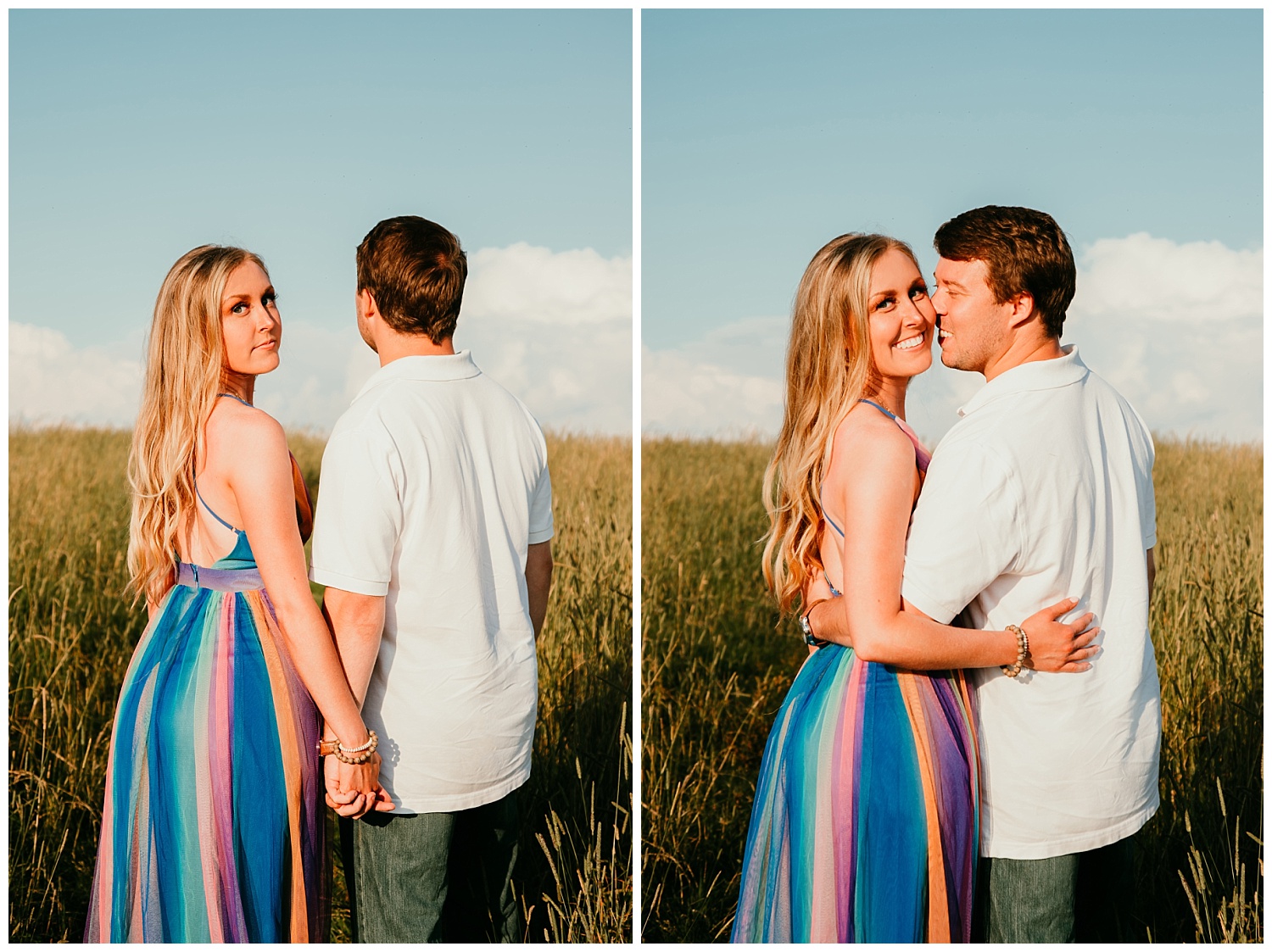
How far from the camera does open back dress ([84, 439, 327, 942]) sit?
84.3 inches

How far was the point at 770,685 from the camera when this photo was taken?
3545 mm

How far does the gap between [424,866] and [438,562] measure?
0.65 metres

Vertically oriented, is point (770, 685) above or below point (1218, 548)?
below

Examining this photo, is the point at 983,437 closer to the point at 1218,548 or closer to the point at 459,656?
the point at 459,656

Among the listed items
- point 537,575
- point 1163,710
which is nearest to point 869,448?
point 537,575

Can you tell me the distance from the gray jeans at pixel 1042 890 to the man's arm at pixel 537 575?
1.09 metres

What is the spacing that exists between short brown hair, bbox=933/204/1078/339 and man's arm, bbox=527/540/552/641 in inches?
43.6

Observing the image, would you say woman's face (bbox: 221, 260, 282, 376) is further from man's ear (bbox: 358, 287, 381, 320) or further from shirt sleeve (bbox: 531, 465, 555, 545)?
shirt sleeve (bbox: 531, 465, 555, 545)

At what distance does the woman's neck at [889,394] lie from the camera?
221cm

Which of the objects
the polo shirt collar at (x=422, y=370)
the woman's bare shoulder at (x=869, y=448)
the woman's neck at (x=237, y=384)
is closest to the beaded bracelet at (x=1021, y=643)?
the woman's bare shoulder at (x=869, y=448)

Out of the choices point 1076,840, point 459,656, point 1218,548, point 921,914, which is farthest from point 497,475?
point 1218,548

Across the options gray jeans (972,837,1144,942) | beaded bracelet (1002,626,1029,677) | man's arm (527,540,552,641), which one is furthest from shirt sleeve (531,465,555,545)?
gray jeans (972,837,1144,942)

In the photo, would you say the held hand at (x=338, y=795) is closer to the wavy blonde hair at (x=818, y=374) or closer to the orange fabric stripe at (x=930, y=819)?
the wavy blonde hair at (x=818, y=374)

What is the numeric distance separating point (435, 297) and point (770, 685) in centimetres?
197
